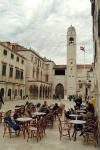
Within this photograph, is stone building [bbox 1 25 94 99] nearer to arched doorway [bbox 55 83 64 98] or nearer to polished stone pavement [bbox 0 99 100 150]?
arched doorway [bbox 55 83 64 98]

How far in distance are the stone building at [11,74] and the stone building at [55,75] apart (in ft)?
5.66

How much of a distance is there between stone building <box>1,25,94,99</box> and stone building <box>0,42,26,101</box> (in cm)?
173

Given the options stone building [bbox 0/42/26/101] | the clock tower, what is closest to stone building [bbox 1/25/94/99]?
the clock tower

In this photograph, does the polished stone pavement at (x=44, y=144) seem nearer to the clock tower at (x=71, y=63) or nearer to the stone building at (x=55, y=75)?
the stone building at (x=55, y=75)

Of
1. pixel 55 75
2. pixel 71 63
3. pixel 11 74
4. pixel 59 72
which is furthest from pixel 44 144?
pixel 59 72

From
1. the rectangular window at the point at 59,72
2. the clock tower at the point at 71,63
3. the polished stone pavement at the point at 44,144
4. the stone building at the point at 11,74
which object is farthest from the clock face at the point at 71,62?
the polished stone pavement at the point at 44,144

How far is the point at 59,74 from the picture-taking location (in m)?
46.0

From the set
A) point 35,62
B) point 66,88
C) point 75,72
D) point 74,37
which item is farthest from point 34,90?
point 74,37

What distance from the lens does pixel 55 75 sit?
150ft

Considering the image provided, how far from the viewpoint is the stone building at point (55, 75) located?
118ft

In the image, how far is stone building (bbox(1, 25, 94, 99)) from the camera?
3601 centimetres

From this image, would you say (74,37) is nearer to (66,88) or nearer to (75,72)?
(75,72)

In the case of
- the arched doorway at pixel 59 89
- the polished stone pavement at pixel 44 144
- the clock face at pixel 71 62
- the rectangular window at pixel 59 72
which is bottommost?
the polished stone pavement at pixel 44 144

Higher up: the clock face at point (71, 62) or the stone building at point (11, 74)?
the clock face at point (71, 62)
